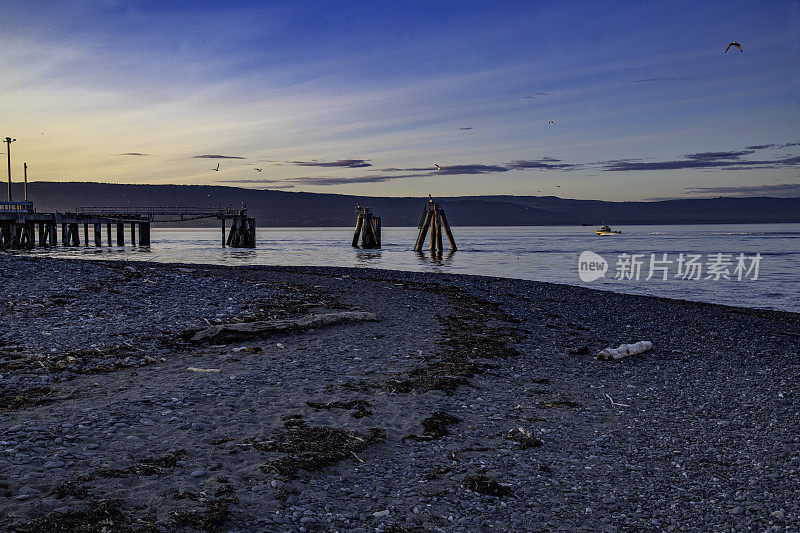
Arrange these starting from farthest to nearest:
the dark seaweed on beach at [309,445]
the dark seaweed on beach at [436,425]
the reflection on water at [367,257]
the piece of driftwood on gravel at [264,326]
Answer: the reflection on water at [367,257], the piece of driftwood on gravel at [264,326], the dark seaweed on beach at [436,425], the dark seaweed on beach at [309,445]

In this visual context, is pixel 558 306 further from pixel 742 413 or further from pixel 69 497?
pixel 69 497

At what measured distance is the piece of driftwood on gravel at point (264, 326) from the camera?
1202 centimetres

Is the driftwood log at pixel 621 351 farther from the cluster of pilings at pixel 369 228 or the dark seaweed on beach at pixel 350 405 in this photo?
the cluster of pilings at pixel 369 228

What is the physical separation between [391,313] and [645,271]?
103ft

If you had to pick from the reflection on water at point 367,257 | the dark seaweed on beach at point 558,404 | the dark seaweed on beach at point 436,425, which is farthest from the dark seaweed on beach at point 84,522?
the reflection on water at point 367,257

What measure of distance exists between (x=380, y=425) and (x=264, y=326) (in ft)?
19.7

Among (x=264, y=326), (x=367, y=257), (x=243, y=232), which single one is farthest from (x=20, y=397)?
(x=243, y=232)

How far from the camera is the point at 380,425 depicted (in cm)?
746

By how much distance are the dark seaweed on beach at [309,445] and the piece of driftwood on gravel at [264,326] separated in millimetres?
5298

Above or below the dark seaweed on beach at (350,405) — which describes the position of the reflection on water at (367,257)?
below

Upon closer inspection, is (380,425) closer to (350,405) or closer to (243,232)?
(350,405)

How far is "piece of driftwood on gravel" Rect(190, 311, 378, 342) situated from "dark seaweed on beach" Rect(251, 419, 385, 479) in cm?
530

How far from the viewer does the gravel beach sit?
519 cm

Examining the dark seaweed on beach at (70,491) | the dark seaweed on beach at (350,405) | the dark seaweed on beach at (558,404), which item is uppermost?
the dark seaweed on beach at (70,491)
